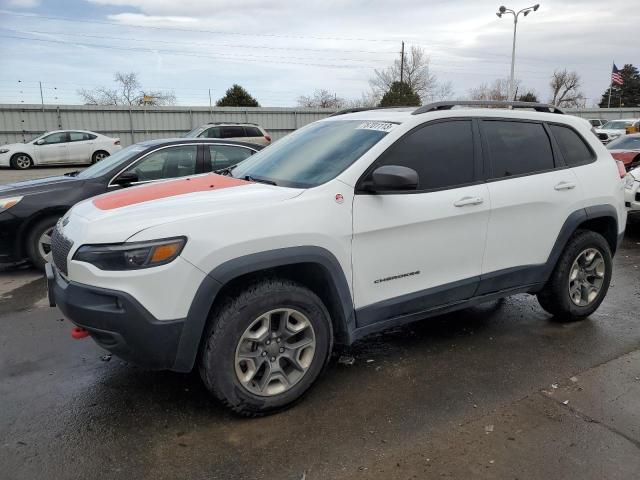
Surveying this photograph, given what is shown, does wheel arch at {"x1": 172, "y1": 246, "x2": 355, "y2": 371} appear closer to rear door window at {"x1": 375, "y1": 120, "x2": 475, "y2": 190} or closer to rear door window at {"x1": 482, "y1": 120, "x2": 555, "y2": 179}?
rear door window at {"x1": 375, "y1": 120, "x2": 475, "y2": 190}

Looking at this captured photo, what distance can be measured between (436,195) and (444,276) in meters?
0.57

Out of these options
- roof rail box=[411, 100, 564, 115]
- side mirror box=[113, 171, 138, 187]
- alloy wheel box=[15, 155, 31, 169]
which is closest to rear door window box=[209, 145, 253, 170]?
side mirror box=[113, 171, 138, 187]

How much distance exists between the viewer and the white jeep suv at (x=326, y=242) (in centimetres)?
277

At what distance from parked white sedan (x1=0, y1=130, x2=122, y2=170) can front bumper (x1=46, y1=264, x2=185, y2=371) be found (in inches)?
810

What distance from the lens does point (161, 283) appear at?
2705 mm

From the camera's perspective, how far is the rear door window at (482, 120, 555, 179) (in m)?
3.94

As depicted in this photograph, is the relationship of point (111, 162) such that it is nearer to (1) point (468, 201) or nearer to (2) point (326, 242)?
(2) point (326, 242)

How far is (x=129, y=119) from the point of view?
27500 mm

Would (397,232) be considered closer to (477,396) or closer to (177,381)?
(477,396)

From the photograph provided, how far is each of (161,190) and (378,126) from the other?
1.53 meters

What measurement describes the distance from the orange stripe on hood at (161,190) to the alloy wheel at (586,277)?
295 centimetres

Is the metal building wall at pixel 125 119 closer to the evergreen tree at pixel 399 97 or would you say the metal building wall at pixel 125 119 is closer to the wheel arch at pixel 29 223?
the evergreen tree at pixel 399 97

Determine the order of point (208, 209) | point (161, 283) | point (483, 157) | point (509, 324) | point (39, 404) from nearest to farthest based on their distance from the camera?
point (161, 283)
point (208, 209)
point (39, 404)
point (483, 157)
point (509, 324)

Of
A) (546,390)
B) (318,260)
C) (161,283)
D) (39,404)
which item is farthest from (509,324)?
(39,404)
